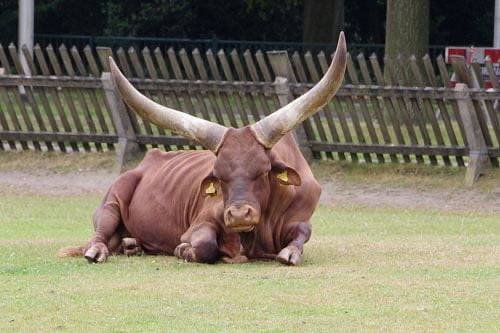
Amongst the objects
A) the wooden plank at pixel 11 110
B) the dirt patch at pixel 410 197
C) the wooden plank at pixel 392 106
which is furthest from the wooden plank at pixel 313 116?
the wooden plank at pixel 11 110

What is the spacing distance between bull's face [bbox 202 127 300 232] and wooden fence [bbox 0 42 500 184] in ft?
26.0

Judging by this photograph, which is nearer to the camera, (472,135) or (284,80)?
(472,135)

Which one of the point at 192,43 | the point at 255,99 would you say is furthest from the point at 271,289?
the point at 192,43

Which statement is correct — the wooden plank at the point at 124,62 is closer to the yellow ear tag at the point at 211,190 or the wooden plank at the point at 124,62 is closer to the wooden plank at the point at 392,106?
the wooden plank at the point at 392,106

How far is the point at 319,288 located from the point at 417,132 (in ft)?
33.6

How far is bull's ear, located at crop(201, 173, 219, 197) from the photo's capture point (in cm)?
1186

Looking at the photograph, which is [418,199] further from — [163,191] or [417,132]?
A: [163,191]

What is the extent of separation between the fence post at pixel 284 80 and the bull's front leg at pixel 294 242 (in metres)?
8.55

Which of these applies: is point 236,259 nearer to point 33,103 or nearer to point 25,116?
point 33,103

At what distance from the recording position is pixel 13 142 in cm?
2308

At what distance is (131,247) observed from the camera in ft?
42.2

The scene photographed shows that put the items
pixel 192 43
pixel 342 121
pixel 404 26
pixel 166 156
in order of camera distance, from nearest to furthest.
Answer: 1. pixel 166 156
2. pixel 342 121
3. pixel 404 26
4. pixel 192 43

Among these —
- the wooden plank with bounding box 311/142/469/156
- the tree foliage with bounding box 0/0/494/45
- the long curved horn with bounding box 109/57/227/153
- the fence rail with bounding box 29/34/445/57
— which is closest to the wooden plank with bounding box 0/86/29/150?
the wooden plank with bounding box 311/142/469/156

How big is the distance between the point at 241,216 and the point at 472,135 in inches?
342
